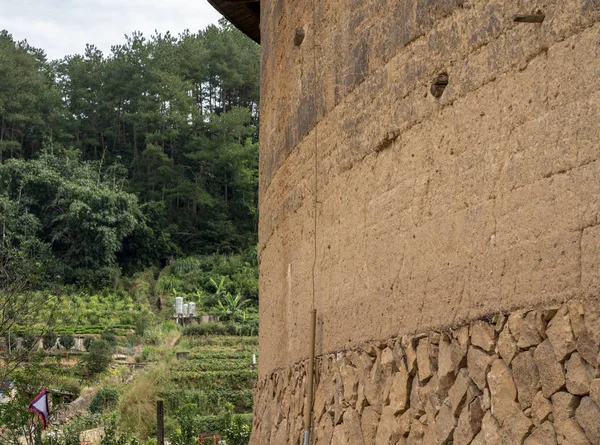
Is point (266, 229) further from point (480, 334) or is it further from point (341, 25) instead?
point (480, 334)

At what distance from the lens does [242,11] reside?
33.8 feet

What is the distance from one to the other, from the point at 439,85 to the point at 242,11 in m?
6.33

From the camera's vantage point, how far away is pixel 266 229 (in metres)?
8.51

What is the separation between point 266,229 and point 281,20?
189 cm

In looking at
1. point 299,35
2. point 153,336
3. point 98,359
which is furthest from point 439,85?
point 153,336

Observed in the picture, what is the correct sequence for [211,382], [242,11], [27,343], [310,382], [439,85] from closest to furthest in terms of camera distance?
[439,85] → [310,382] → [242,11] → [27,343] → [211,382]

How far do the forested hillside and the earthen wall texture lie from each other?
1848 inches

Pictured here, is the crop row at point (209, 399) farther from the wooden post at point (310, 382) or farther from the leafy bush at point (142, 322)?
the wooden post at point (310, 382)

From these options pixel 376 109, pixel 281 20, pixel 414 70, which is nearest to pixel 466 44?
pixel 414 70

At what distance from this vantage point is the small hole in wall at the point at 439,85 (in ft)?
14.1

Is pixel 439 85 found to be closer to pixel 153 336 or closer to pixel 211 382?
pixel 211 382

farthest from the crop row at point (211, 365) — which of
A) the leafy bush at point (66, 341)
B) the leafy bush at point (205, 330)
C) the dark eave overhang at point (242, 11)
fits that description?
the dark eave overhang at point (242, 11)

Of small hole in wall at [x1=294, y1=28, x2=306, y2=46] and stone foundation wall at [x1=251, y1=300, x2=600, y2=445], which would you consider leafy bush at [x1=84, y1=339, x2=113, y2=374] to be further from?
stone foundation wall at [x1=251, y1=300, x2=600, y2=445]

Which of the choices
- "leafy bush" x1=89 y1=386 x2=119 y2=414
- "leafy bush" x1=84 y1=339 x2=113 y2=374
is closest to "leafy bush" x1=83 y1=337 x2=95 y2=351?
A: "leafy bush" x1=84 y1=339 x2=113 y2=374
